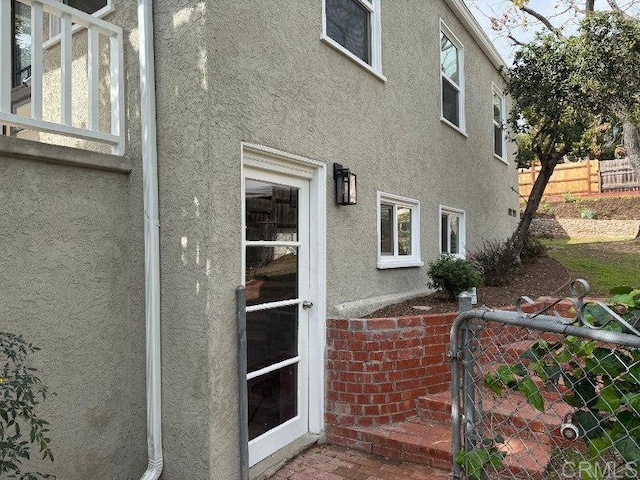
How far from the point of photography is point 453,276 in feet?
21.4

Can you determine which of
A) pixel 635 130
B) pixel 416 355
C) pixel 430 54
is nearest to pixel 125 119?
pixel 416 355

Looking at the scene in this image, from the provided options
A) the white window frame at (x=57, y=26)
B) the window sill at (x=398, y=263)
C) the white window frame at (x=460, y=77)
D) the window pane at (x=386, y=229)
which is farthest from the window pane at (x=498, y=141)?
the white window frame at (x=57, y=26)

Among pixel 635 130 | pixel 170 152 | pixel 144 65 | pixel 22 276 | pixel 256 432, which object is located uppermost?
pixel 635 130

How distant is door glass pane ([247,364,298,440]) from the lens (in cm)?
397

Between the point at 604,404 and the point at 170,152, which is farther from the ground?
the point at 170,152

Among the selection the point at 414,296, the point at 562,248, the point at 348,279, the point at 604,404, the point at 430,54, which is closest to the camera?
the point at 604,404

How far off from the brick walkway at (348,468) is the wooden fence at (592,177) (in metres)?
17.8

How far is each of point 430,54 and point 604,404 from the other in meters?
6.86

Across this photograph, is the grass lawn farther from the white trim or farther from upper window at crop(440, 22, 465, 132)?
the white trim

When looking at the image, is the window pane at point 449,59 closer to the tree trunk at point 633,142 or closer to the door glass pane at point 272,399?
the tree trunk at point 633,142

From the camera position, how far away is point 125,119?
3.82m

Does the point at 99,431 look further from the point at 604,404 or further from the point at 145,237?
the point at 604,404

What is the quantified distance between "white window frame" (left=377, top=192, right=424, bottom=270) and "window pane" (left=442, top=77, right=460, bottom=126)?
8.38 feet

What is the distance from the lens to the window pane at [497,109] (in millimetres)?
11781
